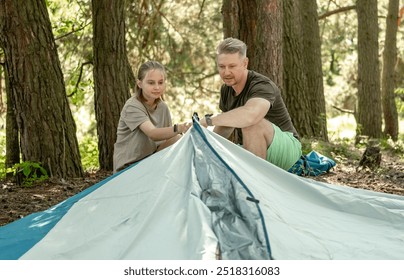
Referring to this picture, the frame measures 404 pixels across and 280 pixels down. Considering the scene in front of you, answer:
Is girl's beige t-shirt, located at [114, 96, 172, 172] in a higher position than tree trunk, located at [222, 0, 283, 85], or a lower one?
lower

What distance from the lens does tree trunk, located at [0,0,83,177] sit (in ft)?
22.9

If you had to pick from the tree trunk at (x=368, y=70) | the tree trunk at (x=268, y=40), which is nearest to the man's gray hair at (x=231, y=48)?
the tree trunk at (x=268, y=40)

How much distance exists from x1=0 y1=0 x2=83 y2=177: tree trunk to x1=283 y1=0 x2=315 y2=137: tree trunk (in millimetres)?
3755

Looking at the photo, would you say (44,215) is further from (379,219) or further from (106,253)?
(379,219)

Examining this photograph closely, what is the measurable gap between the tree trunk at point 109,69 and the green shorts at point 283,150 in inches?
111

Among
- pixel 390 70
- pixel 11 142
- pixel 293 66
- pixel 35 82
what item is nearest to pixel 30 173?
pixel 35 82

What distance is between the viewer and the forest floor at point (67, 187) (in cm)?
596

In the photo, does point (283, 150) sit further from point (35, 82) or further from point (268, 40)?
point (35, 82)

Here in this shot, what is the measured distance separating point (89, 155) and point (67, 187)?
4189 mm

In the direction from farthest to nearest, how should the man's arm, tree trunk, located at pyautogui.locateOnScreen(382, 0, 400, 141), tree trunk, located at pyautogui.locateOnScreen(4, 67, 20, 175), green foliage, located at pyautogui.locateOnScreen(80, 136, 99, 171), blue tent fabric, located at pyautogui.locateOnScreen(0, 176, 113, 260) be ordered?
tree trunk, located at pyautogui.locateOnScreen(382, 0, 400, 141)
green foliage, located at pyautogui.locateOnScreen(80, 136, 99, 171)
tree trunk, located at pyautogui.locateOnScreen(4, 67, 20, 175)
the man's arm
blue tent fabric, located at pyautogui.locateOnScreen(0, 176, 113, 260)

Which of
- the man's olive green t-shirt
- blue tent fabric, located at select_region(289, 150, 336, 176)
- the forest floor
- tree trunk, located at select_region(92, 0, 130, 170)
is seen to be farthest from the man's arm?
tree trunk, located at select_region(92, 0, 130, 170)

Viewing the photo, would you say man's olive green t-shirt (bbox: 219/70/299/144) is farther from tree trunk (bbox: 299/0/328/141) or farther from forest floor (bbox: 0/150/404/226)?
tree trunk (bbox: 299/0/328/141)

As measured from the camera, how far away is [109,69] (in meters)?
8.12

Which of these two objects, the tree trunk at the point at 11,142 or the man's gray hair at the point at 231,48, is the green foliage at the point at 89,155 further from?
the man's gray hair at the point at 231,48
